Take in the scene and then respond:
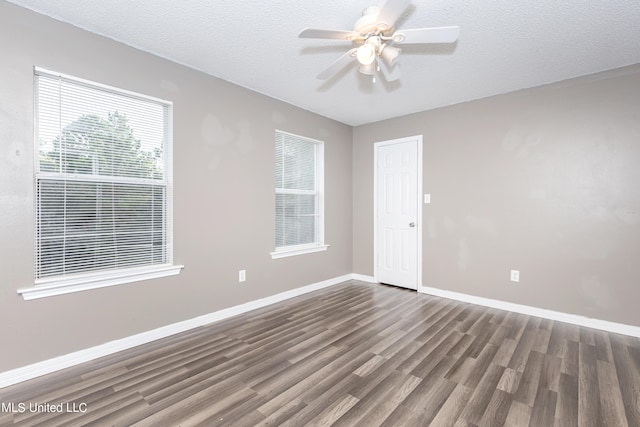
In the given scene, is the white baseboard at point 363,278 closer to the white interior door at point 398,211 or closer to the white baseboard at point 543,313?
the white interior door at point 398,211

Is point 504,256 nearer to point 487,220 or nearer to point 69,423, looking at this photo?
point 487,220

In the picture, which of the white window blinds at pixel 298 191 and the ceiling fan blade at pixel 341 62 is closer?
the ceiling fan blade at pixel 341 62

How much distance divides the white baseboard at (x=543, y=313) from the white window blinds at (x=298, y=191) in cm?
183

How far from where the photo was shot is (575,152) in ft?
10.0

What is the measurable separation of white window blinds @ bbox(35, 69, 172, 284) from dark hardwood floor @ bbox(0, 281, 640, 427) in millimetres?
809

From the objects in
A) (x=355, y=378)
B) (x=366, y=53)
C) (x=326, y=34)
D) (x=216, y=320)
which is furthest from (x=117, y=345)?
(x=366, y=53)

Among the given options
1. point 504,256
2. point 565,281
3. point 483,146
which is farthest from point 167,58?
point 565,281

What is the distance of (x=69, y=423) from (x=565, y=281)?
4.24 meters

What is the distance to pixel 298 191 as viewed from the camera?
409cm

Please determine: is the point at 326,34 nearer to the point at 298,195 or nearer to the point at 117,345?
the point at 298,195

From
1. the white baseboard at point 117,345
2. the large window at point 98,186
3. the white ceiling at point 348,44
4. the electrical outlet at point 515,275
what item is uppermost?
the white ceiling at point 348,44

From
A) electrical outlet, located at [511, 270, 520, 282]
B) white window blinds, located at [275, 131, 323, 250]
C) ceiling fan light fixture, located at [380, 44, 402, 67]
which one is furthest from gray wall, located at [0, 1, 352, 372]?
electrical outlet, located at [511, 270, 520, 282]

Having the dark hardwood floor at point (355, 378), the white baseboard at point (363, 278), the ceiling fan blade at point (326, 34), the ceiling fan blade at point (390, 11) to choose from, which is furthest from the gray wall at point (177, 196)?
the ceiling fan blade at point (390, 11)

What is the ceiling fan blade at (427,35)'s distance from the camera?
5.75 ft
